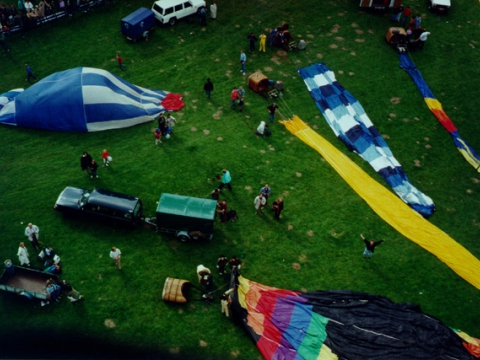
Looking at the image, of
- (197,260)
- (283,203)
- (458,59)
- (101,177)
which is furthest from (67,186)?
(458,59)

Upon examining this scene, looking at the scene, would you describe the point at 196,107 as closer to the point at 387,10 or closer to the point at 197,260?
the point at 197,260

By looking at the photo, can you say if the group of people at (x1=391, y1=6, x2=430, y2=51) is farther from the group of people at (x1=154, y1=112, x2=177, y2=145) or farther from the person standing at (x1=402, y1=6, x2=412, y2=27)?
the group of people at (x1=154, y1=112, x2=177, y2=145)

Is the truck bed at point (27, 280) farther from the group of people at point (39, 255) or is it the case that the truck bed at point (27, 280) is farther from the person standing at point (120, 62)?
the person standing at point (120, 62)

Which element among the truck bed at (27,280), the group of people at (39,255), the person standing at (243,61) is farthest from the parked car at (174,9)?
the truck bed at (27,280)

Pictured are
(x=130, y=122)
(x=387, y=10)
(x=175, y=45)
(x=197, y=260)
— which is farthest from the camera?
(x=387, y=10)

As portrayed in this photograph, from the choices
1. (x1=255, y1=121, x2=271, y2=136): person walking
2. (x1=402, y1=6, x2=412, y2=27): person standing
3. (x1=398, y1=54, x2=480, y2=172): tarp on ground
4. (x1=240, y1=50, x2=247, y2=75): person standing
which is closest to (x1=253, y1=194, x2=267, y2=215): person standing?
(x1=255, y1=121, x2=271, y2=136): person walking

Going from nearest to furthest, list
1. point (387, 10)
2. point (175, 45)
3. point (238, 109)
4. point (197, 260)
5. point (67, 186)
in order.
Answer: point (197, 260), point (67, 186), point (238, 109), point (175, 45), point (387, 10)
